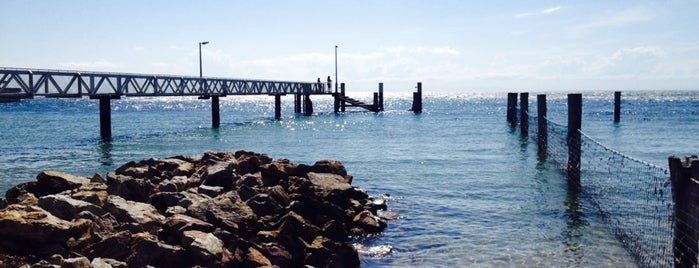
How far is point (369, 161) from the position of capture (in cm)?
2258

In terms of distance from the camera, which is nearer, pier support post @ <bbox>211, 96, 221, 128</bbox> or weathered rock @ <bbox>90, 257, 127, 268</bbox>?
weathered rock @ <bbox>90, 257, 127, 268</bbox>

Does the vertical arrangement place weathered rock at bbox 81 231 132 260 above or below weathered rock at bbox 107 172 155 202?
below

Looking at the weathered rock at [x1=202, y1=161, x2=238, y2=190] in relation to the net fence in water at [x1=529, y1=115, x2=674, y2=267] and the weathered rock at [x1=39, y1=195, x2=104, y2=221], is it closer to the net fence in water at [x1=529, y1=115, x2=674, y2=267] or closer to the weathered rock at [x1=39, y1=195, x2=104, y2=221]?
the weathered rock at [x1=39, y1=195, x2=104, y2=221]

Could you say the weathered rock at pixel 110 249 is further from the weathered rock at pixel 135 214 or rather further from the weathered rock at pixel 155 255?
the weathered rock at pixel 135 214

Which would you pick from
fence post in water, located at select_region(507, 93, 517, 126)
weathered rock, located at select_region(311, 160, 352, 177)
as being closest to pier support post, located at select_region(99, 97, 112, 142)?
weathered rock, located at select_region(311, 160, 352, 177)

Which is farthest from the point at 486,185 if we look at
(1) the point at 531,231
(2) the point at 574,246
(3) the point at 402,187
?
(2) the point at 574,246

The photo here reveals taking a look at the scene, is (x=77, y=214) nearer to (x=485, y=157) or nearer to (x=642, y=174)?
(x=642, y=174)

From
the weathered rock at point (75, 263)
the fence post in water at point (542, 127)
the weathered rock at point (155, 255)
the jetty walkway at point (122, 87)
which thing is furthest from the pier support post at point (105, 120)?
the weathered rock at point (75, 263)

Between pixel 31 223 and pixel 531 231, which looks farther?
pixel 531 231

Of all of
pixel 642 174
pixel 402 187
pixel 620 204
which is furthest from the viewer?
pixel 642 174

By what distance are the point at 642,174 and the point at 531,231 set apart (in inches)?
341

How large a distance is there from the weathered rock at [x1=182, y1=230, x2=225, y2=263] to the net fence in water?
5951 mm

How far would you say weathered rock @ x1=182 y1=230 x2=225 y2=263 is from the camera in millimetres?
7754

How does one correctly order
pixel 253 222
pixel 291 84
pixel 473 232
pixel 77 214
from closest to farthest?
pixel 77 214 < pixel 253 222 < pixel 473 232 < pixel 291 84
